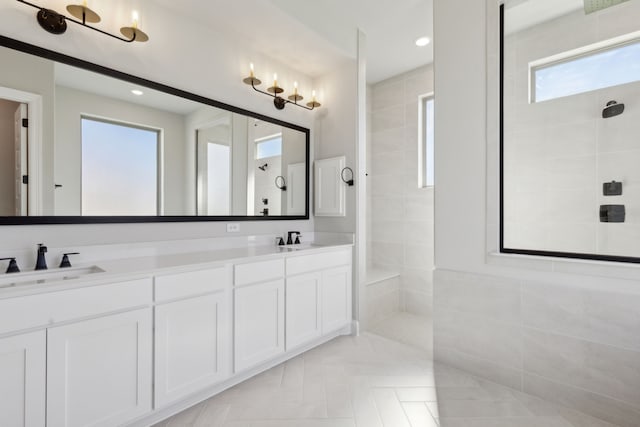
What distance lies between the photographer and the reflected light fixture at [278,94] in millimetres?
2572

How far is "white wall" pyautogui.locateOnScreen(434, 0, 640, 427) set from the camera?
1650mm

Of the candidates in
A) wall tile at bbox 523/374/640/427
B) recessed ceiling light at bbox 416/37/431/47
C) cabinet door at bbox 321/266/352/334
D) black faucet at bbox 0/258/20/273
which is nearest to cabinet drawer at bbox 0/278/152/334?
black faucet at bbox 0/258/20/273

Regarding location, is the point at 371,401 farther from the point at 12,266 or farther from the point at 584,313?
the point at 12,266

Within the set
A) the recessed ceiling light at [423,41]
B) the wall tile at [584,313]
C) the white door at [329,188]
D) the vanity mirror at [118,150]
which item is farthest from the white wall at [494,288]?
the vanity mirror at [118,150]

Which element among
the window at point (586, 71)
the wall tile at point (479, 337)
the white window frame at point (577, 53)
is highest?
the white window frame at point (577, 53)

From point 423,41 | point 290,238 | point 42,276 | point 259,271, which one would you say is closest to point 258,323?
point 259,271

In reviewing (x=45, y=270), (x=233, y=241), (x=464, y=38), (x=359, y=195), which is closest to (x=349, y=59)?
(x=464, y=38)

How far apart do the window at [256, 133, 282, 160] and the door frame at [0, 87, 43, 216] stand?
1.48 m

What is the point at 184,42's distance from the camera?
2.24m

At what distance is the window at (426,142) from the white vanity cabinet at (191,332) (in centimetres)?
255

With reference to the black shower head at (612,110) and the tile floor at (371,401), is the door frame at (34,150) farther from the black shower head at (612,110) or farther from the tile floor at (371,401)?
the black shower head at (612,110)

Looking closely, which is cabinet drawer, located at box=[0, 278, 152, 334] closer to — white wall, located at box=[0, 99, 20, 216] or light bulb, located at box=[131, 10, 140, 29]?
white wall, located at box=[0, 99, 20, 216]

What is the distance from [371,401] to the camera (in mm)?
1842

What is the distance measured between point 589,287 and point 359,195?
1737 millimetres
